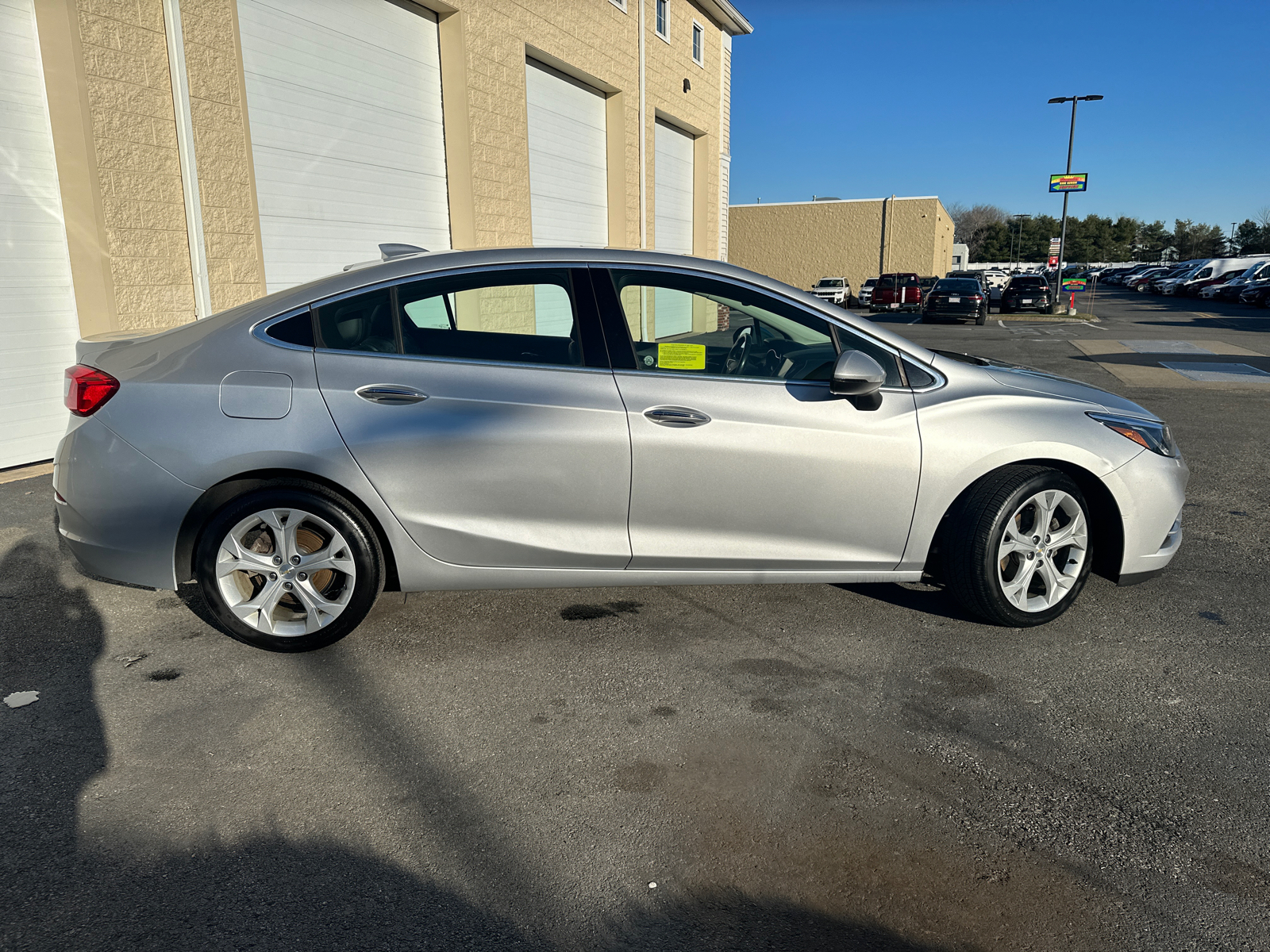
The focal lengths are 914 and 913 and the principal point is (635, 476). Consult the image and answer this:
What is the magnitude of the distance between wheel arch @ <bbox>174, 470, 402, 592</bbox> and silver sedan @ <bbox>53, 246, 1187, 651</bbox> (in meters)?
0.01

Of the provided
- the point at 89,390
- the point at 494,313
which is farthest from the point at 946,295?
the point at 89,390

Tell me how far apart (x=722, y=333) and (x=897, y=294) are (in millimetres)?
38596

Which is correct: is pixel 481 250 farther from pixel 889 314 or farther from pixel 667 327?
pixel 889 314

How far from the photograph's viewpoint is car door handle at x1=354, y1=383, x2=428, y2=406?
145 inches

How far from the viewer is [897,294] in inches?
1582

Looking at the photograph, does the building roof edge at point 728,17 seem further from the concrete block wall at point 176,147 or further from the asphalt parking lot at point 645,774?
the asphalt parking lot at point 645,774

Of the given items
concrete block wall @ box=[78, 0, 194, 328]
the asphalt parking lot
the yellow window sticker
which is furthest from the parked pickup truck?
the asphalt parking lot

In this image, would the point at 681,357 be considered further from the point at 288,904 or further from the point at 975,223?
the point at 975,223

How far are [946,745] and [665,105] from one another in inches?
704

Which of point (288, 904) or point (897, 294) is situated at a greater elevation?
point (897, 294)

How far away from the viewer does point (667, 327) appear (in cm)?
407

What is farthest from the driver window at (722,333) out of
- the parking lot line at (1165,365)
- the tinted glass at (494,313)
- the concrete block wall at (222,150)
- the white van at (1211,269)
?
the white van at (1211,269)

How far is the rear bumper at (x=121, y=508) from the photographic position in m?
3.63

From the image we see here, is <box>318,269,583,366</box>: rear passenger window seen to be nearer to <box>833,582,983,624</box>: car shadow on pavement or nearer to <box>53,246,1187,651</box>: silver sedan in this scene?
<box>53,246,1187,651</box>: silver sedan
